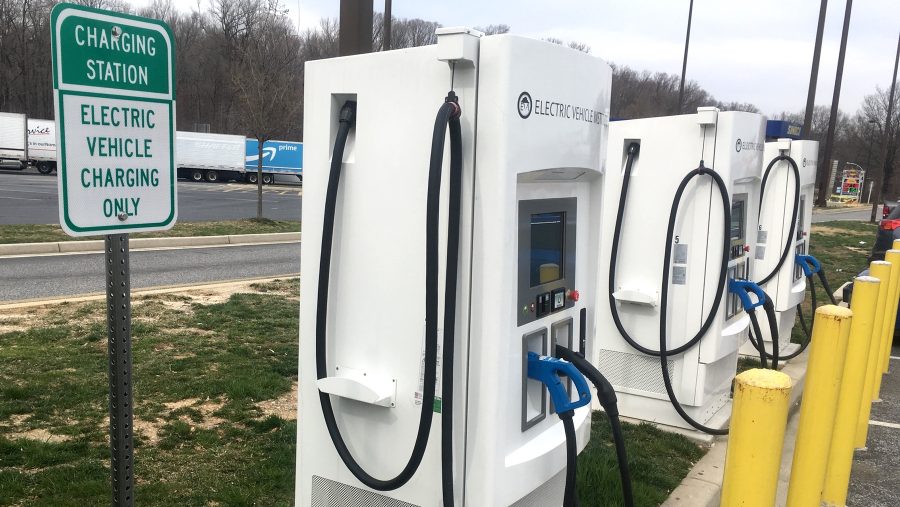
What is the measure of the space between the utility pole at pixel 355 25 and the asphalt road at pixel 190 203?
50.2ft

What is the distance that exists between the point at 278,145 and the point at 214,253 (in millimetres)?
27975

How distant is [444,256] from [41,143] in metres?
39.7

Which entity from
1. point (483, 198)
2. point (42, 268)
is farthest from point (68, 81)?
point (42, 268)

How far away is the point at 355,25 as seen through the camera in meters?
4.11

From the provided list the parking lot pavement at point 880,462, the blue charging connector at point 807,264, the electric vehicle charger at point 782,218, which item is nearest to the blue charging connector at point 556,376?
the parking lot pavement at point 880,462

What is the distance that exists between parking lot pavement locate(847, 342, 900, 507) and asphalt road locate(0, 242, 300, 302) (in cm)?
840

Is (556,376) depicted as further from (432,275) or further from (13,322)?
(13,322)

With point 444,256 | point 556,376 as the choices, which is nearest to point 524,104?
point 444,256

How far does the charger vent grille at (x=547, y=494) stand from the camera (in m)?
3.19

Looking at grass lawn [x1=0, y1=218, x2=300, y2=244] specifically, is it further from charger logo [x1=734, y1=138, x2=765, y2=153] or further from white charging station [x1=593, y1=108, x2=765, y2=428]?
charger logo [x1=734, y1=138, x2=765, y2=153]

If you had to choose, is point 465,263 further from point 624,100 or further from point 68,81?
point 624,100

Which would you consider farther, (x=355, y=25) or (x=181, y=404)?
(x=181, y=404)

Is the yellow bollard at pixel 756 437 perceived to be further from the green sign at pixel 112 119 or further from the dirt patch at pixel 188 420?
the dirt patch at pixel 188 420

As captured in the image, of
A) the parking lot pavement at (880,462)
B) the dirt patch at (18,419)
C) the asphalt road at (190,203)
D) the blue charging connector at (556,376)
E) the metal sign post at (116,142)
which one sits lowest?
the asphalt road at (190,203)
